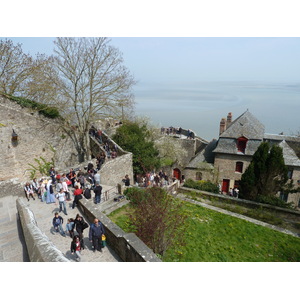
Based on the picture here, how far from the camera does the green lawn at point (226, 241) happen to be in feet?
32.8

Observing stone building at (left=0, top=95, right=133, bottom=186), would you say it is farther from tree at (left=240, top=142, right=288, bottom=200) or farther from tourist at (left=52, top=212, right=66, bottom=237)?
tree at (left=240, top=142, right=288, bottom=200)

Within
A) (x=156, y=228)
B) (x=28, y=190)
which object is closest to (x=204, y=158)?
(x=156, y=228)

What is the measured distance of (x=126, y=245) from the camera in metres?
7.28

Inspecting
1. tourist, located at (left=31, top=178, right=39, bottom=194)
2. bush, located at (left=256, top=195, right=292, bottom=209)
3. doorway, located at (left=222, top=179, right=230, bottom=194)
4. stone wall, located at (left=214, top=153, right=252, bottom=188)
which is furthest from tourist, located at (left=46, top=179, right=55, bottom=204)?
doorway, located at (left=222, top=179, right=230, bottom=194)

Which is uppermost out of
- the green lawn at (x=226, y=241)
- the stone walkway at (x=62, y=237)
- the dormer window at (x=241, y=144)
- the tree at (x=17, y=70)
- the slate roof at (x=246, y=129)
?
the tree at (x=17, y=70)

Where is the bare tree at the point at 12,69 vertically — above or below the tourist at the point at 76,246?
above

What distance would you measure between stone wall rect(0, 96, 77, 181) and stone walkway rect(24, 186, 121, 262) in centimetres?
525

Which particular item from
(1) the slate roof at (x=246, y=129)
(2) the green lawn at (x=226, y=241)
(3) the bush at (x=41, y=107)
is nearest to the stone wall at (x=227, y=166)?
(1) the slate roof at (x=246, y=129)

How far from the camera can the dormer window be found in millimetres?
24453

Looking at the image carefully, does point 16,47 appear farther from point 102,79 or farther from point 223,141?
point 223,141

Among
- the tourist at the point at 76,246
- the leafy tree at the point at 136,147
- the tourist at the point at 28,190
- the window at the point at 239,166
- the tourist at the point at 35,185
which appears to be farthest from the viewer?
the window at the point at 239,166

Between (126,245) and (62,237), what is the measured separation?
101 inches

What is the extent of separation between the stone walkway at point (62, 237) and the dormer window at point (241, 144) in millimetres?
18228

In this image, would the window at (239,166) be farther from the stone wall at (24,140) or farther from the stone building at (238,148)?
the stone wall at (24,140)
